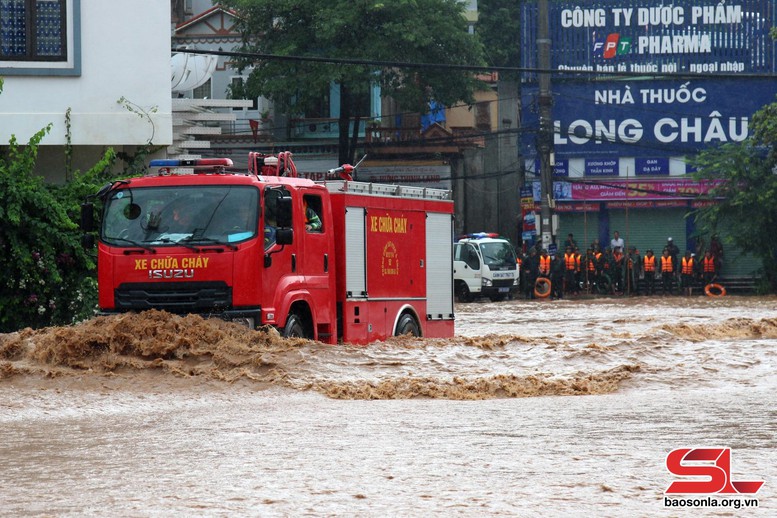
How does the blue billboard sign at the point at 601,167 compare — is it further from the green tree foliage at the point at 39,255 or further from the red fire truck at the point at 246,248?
the red fire truck at the point at 246,248

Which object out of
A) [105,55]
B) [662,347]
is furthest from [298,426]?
[105,55]

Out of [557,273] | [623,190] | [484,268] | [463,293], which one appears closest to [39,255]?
[484,268]

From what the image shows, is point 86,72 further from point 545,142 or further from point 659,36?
point 659,36

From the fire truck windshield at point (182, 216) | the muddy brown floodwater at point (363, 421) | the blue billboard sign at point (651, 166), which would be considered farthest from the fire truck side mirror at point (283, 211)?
the blue billboard sign at point (651, 166)

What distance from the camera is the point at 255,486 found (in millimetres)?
8289

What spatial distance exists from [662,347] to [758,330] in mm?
4451

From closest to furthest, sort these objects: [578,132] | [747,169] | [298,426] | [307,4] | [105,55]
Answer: [298,426], [105,55], [747,169], [307,4], [578,132]

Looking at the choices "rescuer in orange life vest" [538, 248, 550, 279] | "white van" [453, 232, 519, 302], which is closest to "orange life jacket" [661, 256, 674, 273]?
"rescuer in orange life vest" [538, 248, 550, 279]

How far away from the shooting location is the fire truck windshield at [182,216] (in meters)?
15.1

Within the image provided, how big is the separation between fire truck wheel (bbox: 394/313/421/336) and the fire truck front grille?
4.00 metres

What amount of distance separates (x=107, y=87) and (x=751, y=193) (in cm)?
2547

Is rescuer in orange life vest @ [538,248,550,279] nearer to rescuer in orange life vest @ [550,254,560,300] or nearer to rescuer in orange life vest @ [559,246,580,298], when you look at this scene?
rescuer in orange life vest @ [550,254,560,300]

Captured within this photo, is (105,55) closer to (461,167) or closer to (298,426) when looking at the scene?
(298,426)

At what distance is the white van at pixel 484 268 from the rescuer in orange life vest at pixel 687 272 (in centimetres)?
545
